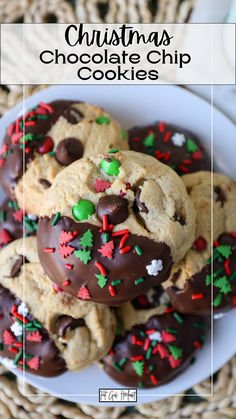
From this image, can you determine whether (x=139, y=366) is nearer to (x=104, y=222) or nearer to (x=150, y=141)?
(x=104, y=222)

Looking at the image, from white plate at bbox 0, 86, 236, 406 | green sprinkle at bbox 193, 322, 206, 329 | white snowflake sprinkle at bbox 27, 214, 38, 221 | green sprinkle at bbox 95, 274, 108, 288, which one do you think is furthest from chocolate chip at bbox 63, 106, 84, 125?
green sprinkle at bbox 193, 322, 206, 329

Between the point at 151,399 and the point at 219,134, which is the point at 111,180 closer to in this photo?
the point at 219,134

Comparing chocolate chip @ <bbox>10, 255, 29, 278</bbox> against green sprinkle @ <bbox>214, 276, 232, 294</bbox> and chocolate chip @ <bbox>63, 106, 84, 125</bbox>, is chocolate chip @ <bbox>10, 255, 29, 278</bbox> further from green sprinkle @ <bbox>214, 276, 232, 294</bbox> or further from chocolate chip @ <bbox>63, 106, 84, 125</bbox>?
green sprinkle @ <bbox>214, 276, 232, 294</bbox>

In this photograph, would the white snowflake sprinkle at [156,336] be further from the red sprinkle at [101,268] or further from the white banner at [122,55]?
the white banner at [122,55]

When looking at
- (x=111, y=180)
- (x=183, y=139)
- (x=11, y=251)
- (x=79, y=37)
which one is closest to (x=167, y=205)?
(x=111, y=180)

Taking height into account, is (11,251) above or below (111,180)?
below

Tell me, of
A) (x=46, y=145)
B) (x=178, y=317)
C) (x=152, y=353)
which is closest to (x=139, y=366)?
(x=152, y=353)

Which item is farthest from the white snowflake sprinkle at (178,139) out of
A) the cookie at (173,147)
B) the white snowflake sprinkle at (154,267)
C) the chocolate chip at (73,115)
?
the white snowflake sprinkle at (154,267)
